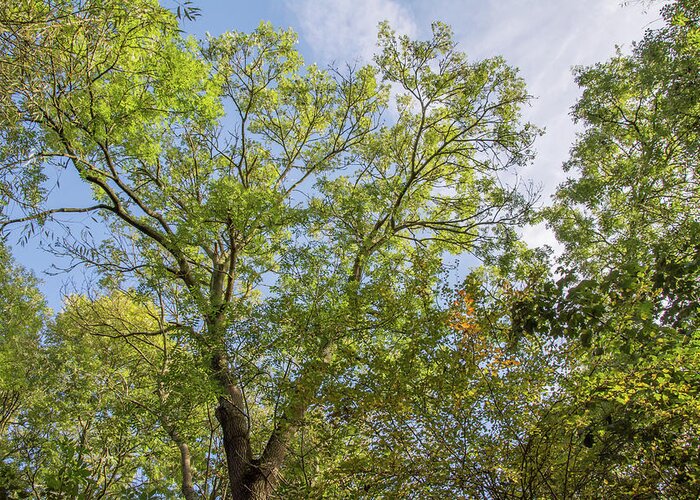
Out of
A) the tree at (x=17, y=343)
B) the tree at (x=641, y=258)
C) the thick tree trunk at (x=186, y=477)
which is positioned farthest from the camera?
the tree at (x=17, y=343)

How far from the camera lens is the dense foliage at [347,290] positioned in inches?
125

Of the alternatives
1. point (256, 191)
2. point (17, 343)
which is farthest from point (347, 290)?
point (17, 343)

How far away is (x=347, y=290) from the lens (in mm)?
6129

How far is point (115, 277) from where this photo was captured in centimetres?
802

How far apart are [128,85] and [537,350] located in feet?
22.2

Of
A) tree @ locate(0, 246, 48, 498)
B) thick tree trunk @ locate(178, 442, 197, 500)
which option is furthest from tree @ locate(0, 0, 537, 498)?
tree @ locate(0, 246, 48, 498)

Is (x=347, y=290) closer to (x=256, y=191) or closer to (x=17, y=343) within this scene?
(x=256, y=191)

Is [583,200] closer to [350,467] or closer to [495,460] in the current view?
[495,460]

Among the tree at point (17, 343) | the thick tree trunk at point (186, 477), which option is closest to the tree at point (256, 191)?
the thick tree trunk at point (186, 477)

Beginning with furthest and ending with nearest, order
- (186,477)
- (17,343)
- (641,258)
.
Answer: (17,343) < (186,477) < (641,258)

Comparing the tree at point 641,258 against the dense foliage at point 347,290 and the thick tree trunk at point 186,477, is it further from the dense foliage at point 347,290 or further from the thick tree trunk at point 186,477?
the thick tree trunk at point 186,477

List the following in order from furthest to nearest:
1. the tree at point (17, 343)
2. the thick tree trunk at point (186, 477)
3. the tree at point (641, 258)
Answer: the tree at point (17, 343) < the thick tree trunk at point (186, 477) < the tree at point (641, 258)

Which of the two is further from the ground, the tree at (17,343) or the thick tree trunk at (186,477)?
the tree at (17,343)

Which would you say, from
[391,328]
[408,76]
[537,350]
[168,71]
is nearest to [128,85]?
[168,71]
